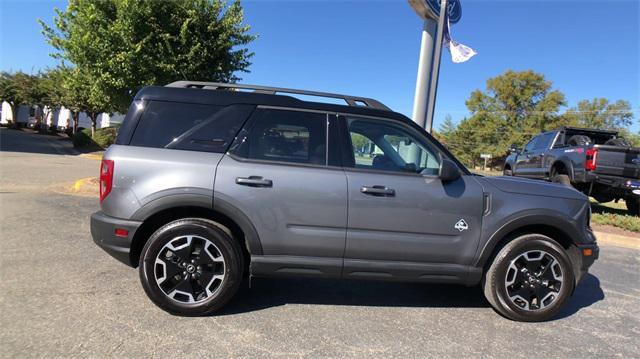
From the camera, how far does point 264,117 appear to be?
3.72 metres

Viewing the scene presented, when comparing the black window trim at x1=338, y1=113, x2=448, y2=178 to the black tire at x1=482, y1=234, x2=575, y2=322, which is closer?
the black window trim at x1=338, y1=113, x2=448, y2=178

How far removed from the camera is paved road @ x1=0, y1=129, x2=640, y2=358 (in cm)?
308

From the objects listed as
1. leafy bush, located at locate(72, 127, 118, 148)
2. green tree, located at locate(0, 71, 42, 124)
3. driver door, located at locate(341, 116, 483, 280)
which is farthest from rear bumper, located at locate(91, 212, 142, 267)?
green tree, located at locate(0, 71, 42, 124)

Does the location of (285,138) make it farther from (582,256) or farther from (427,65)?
(427,65)

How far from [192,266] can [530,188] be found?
10.4ft

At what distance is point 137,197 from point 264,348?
5.37 ft

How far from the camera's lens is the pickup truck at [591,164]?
27.5ft

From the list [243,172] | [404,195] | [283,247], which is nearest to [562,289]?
[404,195]

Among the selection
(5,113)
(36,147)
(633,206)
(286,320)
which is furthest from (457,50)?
(5,113)

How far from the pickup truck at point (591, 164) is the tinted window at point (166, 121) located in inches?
320

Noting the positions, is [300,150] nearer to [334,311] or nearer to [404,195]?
[404,195]

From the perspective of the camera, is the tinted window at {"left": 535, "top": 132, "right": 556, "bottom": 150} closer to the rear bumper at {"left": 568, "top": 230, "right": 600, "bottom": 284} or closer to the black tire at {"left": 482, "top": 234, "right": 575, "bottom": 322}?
the rear bumper at {"left": 568, "top": 230, "right": 600, "bottom": 284}

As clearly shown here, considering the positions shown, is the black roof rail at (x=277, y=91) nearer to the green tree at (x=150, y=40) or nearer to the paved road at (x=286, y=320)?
the paved road at (x=286, y=320)

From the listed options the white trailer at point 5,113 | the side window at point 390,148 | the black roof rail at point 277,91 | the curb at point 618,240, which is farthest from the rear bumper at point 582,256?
the white trailer at point 5,113
